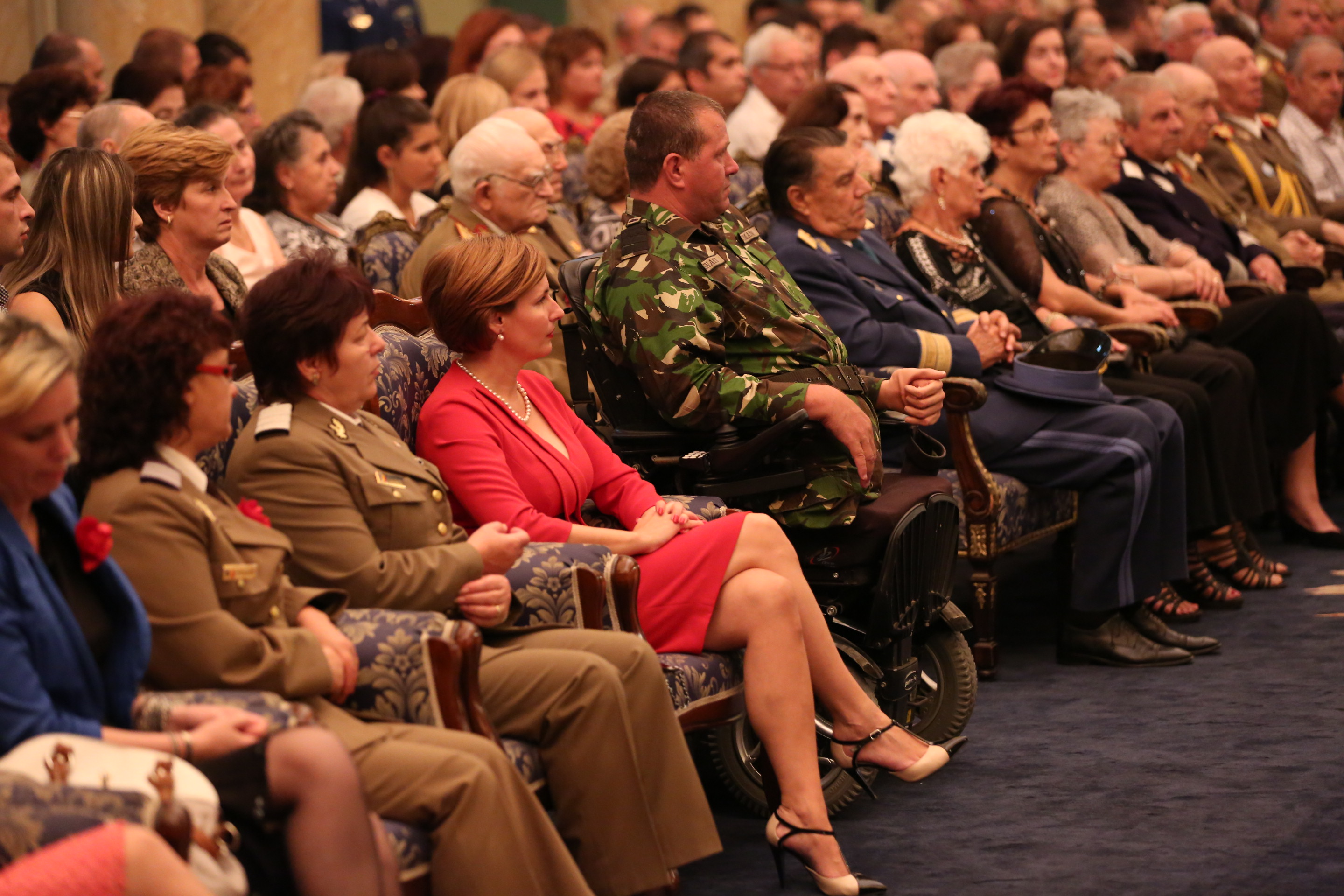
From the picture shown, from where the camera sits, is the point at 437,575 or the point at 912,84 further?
the point at 912,84

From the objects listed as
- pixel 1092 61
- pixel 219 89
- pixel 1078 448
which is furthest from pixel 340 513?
pixel 1092 61

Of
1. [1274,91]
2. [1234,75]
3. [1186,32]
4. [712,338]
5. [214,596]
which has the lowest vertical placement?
[214,596]

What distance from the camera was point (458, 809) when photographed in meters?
2.19

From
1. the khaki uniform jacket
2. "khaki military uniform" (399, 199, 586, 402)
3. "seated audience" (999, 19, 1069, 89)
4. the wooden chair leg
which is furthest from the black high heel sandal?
"seated audience" (999, 19, 1069, 89)

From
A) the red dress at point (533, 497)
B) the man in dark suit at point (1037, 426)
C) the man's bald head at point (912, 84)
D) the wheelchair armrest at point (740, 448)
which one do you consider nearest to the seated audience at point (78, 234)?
the red dress at point (533, 497)

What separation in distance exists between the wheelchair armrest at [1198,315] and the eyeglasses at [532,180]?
83.7 inches

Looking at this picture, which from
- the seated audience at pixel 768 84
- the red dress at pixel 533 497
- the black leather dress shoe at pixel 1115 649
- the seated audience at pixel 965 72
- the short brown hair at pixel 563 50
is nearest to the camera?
the red dress at pixel 533 497

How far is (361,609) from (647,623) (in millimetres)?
633

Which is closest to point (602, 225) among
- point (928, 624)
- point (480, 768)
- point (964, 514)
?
point (964, 514)

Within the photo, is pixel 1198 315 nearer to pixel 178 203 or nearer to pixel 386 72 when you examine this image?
pixel 386 72

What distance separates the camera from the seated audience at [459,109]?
17.5ft

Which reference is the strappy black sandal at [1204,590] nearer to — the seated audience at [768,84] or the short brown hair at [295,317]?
the seated audience at [768,84]

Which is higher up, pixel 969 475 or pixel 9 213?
pixel 9 213

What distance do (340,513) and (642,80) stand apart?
13.3 ft
